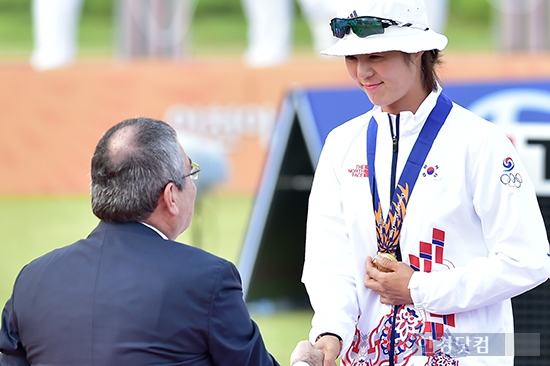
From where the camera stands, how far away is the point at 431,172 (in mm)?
2512

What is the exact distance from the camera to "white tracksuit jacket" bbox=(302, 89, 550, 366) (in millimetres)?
2412

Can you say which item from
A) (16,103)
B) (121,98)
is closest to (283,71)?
(121,98)

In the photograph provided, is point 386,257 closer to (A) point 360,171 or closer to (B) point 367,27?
(A) point 360,171

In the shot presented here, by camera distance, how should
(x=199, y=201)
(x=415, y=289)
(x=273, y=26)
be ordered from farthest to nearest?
(x=273, y=26), (x=199, y=201), (x=415, y=289)

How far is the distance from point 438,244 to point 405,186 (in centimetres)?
19

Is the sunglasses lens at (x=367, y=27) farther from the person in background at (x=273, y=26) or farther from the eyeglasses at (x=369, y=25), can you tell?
→ the person in background at (x=273, y=26)

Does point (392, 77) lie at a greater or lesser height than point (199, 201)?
greater

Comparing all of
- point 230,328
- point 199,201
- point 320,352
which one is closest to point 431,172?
point 320,352

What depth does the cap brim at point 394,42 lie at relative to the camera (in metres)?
2.51

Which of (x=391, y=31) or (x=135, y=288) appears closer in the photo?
(x=135, y=288)

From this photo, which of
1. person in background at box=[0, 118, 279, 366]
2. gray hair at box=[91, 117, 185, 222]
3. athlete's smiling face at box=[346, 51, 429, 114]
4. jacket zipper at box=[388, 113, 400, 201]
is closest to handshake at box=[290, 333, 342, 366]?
person in background at box=[0, 118, 279, 366]

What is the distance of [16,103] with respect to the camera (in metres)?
11.4

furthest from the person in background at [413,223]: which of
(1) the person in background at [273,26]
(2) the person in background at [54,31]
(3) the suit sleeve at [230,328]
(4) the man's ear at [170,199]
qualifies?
(2) the person in background at [54,31]

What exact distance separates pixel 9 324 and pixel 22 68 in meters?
9.80
